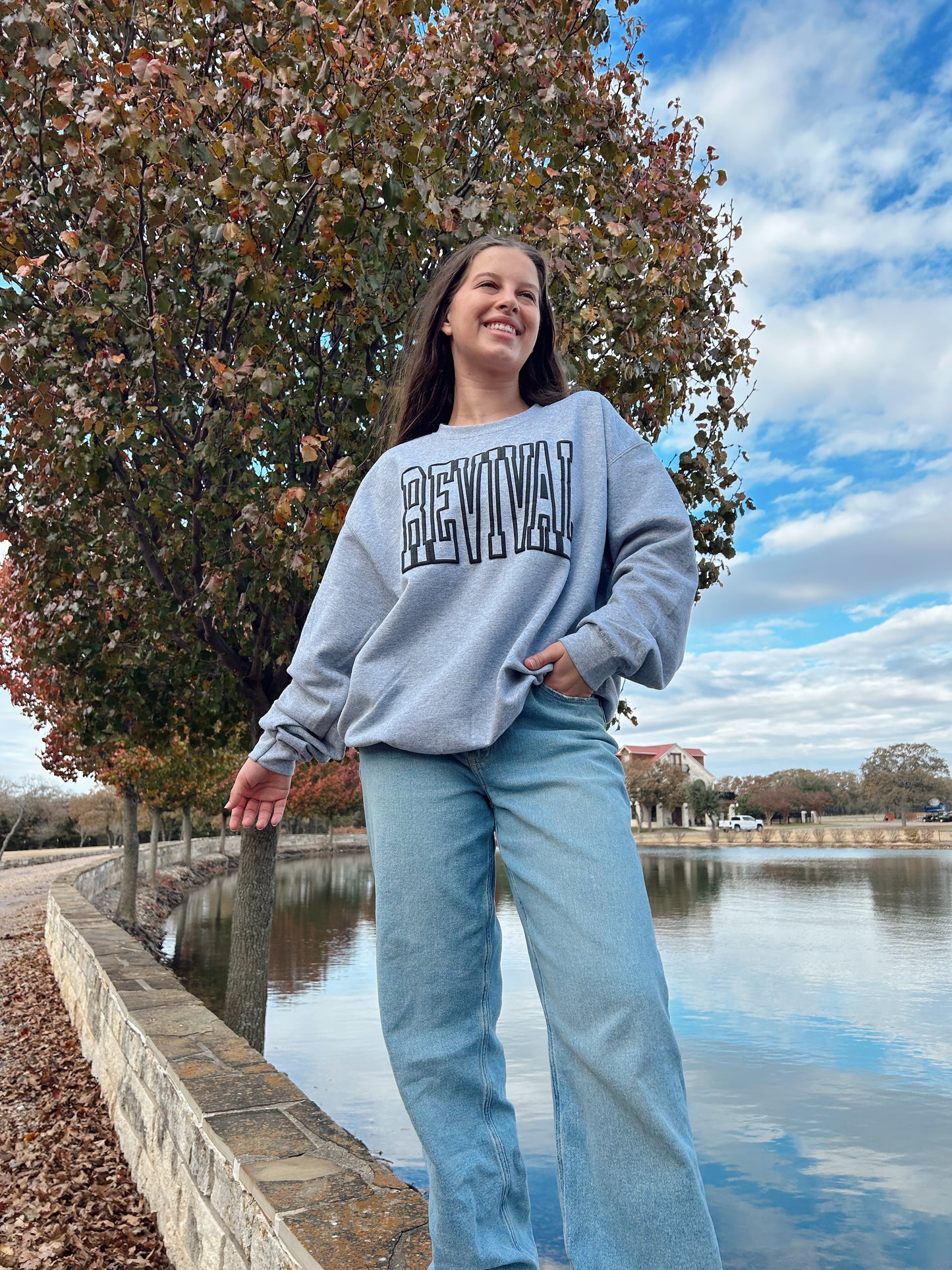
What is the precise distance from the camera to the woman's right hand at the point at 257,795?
1.89 m

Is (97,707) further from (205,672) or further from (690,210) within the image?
(690,210)

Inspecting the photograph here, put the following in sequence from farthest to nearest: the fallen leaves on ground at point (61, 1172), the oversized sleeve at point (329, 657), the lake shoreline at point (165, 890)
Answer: the lake shoreline at point (165, 890) < the fallen leaves on ground at point (61, 1172) < the oversized sleeve at point (329, 657)

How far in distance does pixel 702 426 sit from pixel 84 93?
342cm

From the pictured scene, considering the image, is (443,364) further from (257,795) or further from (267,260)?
(267,260)

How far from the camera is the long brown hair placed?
1969 millimetres

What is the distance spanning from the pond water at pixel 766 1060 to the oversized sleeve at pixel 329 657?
14.7 feet

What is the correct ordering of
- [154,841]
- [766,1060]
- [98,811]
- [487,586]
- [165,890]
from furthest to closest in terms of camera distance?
[98,811] → [165,890] → [154,841] → [766,1060] → [487,586]

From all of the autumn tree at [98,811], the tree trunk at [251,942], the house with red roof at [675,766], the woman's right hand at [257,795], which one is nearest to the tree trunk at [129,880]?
the tree trunk at [251,942]

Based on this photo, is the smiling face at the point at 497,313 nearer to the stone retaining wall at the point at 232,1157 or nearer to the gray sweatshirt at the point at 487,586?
the gray sweatshirt at the point at 487,586

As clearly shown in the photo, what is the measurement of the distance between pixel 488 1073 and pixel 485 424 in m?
1.17

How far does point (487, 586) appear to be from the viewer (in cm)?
166

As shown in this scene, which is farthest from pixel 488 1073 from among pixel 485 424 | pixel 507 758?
pixel 485 424

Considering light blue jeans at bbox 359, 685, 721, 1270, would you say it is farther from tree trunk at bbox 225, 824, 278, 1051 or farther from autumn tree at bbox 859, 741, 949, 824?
autumn tree at bbox 859, 741, 949, 824

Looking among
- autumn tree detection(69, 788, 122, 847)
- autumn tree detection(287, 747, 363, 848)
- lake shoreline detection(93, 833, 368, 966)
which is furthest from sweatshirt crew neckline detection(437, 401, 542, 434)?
autumn tree detection(69, 788, 122, 847)
